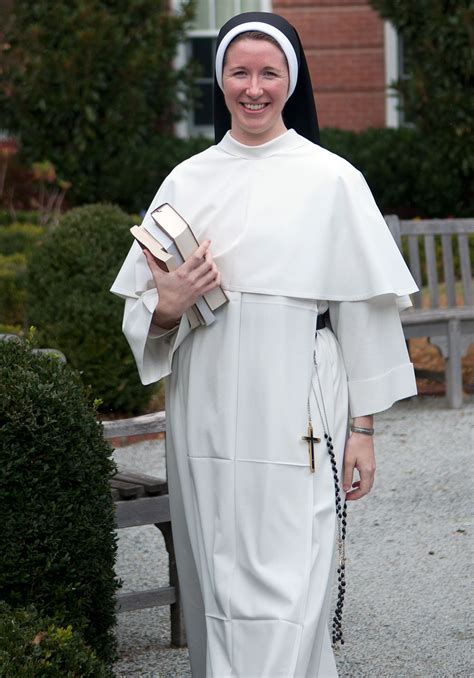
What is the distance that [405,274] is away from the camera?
3.42 m

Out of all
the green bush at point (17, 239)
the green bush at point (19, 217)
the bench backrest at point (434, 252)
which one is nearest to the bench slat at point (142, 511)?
the bench backrest at point (434, 252)

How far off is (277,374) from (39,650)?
911 millimetres

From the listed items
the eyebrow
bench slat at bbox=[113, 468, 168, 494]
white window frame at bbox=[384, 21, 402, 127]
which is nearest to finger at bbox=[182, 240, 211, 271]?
the eyebrow

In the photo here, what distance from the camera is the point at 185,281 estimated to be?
3.23 meters

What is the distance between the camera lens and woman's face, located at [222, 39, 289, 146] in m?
3.26

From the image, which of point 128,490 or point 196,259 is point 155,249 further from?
point 128,490

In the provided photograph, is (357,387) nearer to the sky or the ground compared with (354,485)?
nearer to the sky

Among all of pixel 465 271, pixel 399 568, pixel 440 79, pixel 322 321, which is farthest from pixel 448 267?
pixel 322 321

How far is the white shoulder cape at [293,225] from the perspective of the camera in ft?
10.8

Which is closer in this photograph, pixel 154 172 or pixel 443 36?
pixel 443 36

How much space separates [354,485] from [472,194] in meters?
10.9

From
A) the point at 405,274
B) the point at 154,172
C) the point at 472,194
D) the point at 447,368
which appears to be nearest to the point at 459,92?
the point at 472,194

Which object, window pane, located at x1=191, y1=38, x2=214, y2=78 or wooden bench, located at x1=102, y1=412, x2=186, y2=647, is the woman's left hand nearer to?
wooden bench, located at x1=102, y1=412, x2=186, y2=647

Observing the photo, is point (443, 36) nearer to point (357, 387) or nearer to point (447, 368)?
point (447, 368)
